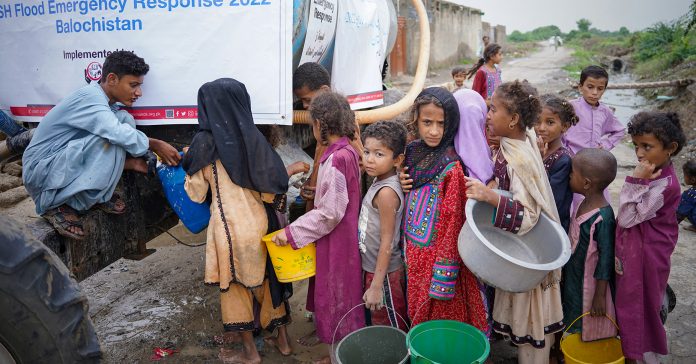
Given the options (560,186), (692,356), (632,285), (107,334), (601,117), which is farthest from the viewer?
(601,117)

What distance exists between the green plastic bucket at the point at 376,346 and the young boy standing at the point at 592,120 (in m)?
2.21

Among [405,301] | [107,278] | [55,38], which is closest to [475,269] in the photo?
[405,301]

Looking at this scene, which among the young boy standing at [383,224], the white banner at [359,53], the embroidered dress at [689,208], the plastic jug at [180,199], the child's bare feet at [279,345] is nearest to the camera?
the young boy standing at [383,224]

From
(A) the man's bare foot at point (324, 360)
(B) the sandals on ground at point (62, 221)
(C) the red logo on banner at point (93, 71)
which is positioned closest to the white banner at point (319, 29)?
(C) the red logo on banner at point (93, 71)

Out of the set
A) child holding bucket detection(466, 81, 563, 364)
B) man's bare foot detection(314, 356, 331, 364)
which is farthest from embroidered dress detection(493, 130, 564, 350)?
man's bare foot detection(314, 356, 331, 364)

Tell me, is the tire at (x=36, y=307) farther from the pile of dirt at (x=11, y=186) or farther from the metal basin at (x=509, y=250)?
the pile of dirt at (x=11, y=186)

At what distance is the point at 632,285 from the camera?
2584 mm

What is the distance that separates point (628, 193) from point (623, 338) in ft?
2.52

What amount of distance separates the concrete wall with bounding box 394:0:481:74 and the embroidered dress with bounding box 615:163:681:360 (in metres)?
15.5

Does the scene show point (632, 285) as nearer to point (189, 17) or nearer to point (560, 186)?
point (560, 186)

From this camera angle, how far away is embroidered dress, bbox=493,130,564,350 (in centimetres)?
235

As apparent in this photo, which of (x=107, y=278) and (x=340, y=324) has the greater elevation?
(x=340, y=324)

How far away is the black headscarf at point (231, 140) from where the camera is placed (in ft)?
8.27

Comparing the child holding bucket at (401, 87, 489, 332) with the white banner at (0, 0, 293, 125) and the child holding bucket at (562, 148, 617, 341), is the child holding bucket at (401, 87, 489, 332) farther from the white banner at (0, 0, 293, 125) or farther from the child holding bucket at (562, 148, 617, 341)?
the white banner at (0, 0, 293, 125)
